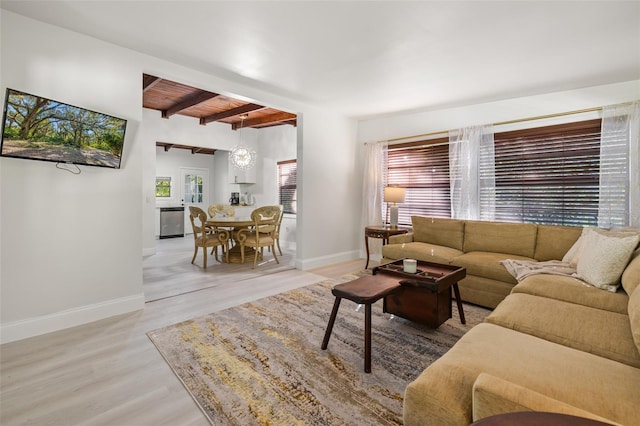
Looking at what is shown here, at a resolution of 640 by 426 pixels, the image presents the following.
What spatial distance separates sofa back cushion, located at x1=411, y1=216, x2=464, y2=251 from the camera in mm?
4098

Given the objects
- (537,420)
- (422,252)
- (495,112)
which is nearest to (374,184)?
(422,252)

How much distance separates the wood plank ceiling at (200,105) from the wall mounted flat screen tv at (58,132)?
164 centimetres

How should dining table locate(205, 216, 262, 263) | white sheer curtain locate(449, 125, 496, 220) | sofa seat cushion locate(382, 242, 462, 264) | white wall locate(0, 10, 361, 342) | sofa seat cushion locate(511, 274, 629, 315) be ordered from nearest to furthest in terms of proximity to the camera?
sofa seat cushion locate(511, 274, 629, 315) < white wall locate(0, 10, 361, 342) < sofa seat cushion locate(382, 242, 462, 264) < white sheer curtain locate(449, 125, 496, 220) < dining table locate(205, 216, 262, 263)

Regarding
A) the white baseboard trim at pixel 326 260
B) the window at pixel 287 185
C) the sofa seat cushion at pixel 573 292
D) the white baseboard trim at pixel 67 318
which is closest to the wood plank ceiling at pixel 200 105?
the window at pixel 287 185

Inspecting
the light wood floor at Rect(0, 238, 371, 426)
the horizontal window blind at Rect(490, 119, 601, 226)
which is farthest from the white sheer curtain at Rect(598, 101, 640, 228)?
the light wood floor at Rect(0, 238, 371, 426)

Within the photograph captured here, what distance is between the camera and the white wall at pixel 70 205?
95.2 inches

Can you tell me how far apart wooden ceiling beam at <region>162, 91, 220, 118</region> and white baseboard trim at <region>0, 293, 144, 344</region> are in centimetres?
315

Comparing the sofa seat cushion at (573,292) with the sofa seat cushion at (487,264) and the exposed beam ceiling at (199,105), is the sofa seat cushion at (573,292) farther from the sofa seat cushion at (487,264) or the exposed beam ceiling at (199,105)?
the exposed beam ceiling at (199,105)

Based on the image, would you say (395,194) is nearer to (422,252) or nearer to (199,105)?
(422,252)

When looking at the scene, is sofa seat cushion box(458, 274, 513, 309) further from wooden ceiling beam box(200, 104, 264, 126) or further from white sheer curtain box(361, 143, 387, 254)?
wooden ceiling beam box(200, 104, 264, 126)

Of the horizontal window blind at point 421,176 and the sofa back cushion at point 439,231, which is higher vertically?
the horizontal window blind at point 421,176

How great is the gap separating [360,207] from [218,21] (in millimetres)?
4046

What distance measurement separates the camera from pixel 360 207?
5.86 meters

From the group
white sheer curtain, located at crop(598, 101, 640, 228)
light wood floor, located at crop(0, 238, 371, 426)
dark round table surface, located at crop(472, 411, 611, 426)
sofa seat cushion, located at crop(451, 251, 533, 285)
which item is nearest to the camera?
dark round table surface, located at crop(472, 411, 611, 426)
